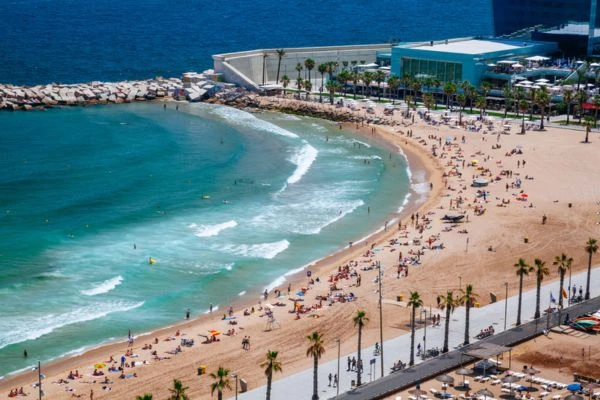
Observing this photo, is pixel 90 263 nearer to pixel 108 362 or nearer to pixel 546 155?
pixel 108 362

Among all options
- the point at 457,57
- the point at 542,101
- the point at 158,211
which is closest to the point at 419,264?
the point at 158,211

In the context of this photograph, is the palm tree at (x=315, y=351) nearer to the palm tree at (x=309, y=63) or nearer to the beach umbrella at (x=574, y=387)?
the beach umbrella at (x=574, y=387)

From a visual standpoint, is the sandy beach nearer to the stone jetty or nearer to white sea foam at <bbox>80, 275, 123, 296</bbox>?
white sea foam at <bbox>80, 275, 123, 296</bbox>

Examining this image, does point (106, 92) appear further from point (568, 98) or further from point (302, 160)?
point (568, 98)

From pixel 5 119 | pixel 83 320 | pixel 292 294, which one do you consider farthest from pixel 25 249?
pixel 5 119

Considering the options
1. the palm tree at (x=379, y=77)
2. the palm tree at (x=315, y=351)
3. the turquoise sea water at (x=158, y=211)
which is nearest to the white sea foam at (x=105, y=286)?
the turquoise sea water at (x=158, y=211)

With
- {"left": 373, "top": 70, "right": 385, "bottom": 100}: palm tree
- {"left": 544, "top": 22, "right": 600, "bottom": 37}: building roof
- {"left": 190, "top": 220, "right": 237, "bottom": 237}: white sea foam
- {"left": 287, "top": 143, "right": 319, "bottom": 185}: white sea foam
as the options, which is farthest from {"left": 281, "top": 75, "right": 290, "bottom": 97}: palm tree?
{"left": 190, "top": 220, "right": 237, "bottom": 237}: white sea foam
